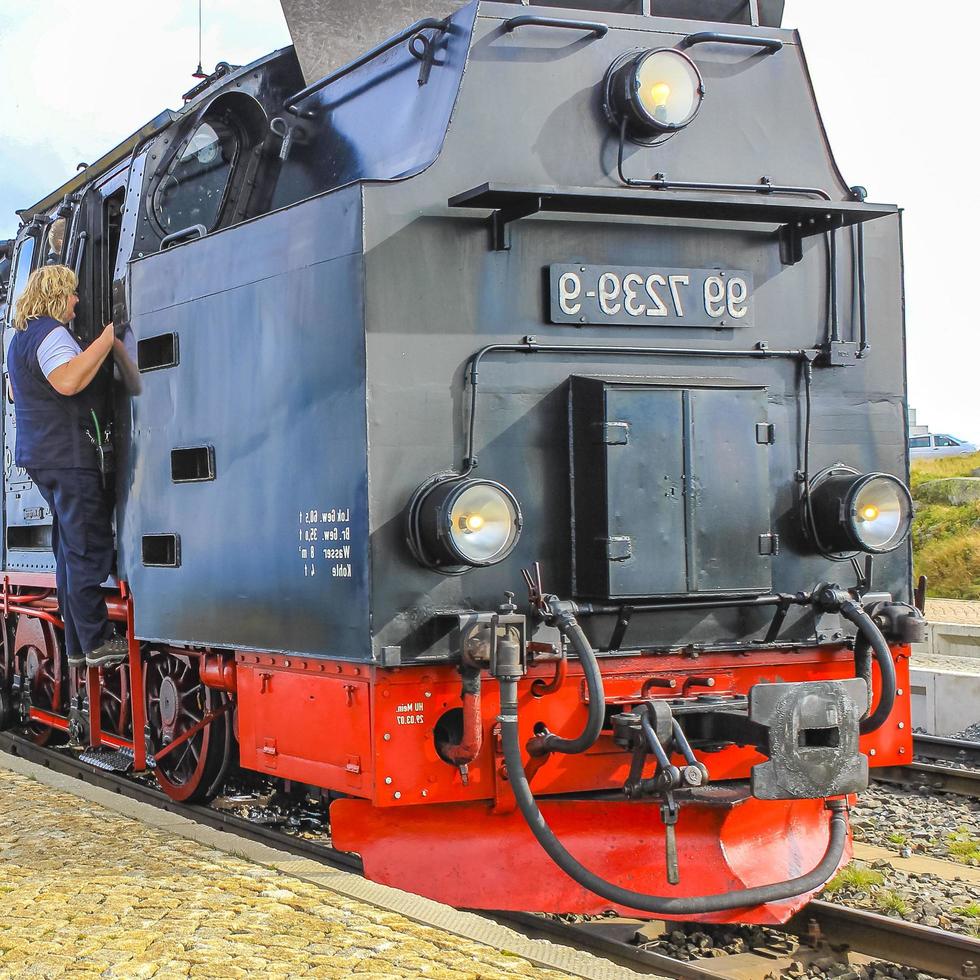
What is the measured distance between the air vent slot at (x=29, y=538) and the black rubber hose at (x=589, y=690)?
3631mm

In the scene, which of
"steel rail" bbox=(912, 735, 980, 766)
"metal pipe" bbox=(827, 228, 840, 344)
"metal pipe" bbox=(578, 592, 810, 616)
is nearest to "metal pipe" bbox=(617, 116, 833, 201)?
"metal pipe" bbox=(827, 228, 840, 344)

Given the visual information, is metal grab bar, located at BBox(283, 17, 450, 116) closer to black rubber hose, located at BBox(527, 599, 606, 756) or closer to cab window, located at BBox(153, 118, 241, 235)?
cab window, located at BBox(153, 118, 241, 235)

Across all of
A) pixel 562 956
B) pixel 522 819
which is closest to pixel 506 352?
pixel 522 819

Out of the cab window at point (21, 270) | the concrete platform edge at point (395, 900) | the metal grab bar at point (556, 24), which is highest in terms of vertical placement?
the metal grab bar at point (556, 24)

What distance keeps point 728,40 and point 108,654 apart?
388cm

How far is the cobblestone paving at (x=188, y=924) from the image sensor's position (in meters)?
3.61

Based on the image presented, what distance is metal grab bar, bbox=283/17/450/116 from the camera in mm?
4758

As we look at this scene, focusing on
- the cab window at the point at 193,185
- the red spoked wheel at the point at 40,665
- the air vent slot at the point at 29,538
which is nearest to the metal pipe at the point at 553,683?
the cab window at the point at 193,185

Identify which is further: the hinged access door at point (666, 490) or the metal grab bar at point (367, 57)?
the metal grab bar at point (367, 57)

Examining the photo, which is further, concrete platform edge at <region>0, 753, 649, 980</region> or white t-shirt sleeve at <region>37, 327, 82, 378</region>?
white t-shirt sleeve at <region>37, 327, 82, 378</region>

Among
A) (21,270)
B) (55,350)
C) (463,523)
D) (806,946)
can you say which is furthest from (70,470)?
(806,946)

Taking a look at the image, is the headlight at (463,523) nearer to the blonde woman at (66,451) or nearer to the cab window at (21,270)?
the blonde woman at (66,451)

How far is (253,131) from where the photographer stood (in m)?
5.74

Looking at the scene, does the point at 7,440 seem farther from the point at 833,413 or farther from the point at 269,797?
the point at 833,413
